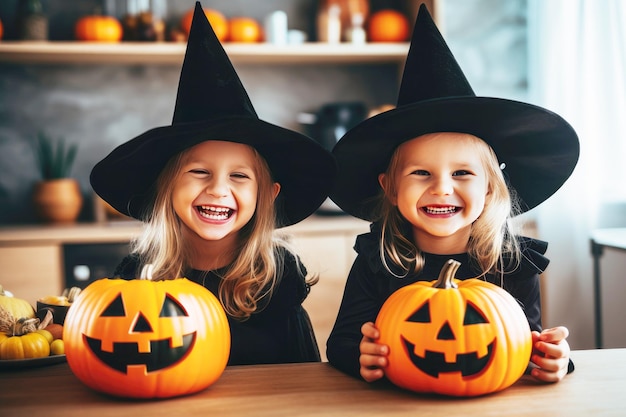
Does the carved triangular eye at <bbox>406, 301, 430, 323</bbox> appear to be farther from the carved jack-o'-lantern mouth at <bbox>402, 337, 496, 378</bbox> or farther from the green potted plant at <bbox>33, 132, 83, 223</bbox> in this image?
the green potted plant at <bbox>33, 132, 83, 223</bbox>

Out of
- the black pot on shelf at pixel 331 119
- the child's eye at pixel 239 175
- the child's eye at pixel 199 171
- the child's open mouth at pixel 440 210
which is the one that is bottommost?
the child's open mouth at pixel 440 210

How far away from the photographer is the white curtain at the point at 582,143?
8.52 ft

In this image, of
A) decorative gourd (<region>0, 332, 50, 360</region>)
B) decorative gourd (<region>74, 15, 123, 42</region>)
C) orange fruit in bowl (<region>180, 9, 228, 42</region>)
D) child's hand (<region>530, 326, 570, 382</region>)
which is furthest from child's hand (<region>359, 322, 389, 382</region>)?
decorative gourd (<region>74, 15, 123, 42</region>)

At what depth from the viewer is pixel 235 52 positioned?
9.01ft

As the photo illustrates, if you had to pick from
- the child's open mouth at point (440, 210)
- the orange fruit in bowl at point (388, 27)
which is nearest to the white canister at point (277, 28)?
the orange fruit in bowl at point (388, 27)

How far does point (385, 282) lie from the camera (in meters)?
1.08

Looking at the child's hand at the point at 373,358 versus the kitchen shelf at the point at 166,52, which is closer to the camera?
the child's hand at the point at 373,358

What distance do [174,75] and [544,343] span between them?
8.62 feet

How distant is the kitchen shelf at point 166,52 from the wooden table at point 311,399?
6.81 feet

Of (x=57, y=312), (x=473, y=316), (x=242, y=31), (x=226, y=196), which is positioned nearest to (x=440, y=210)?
(x=473, y=316)

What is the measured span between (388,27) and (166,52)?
1.05 meters

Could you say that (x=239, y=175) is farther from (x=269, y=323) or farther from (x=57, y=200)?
(x=57, y=200)

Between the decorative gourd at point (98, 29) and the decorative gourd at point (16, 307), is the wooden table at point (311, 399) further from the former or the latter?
the decorative gourd at point (98, 29)

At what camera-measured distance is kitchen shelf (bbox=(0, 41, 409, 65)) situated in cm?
267
